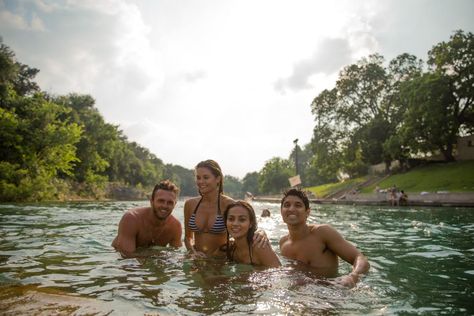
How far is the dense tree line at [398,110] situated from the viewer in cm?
3556

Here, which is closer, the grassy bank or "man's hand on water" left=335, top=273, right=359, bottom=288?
"man's hand on water" left=335, top=273, right=359, bottom=288

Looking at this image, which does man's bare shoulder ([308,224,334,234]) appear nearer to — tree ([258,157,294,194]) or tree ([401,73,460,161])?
tree ([401,73,460,161])

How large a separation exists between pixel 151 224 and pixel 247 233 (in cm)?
250

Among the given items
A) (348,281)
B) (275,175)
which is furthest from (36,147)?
(275,175)

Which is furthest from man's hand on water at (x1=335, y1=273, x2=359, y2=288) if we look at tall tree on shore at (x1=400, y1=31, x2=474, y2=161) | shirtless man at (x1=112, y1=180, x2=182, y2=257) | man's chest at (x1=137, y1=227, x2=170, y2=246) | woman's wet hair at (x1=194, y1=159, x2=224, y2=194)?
tall tree on shore at (x1=400, y1=31, x2=474, y2=161)

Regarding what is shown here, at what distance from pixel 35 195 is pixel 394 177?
126ft

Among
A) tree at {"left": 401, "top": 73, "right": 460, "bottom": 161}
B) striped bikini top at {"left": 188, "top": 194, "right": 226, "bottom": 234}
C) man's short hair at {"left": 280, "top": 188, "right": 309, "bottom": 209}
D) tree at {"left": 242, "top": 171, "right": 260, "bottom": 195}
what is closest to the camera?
man's short hair at {"left": 280, "top": 188, "right": 309, "bottom": 209}

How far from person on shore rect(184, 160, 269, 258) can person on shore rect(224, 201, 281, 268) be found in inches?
31.2

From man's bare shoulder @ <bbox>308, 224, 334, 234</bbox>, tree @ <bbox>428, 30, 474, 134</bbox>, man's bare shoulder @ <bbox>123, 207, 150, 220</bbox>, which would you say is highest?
tree @ <bbox>428, 30, 474, 134</bbox>

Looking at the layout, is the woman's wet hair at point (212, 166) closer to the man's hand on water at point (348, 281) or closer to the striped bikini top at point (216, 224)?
the striped bikini top at point (216, 224)

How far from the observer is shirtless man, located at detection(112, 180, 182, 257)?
6.13m

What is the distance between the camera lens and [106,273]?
14.5ft

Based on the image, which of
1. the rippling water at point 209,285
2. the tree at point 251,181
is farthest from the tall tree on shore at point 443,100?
the tree at point 251,181

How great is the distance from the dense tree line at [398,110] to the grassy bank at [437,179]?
2412 mm
